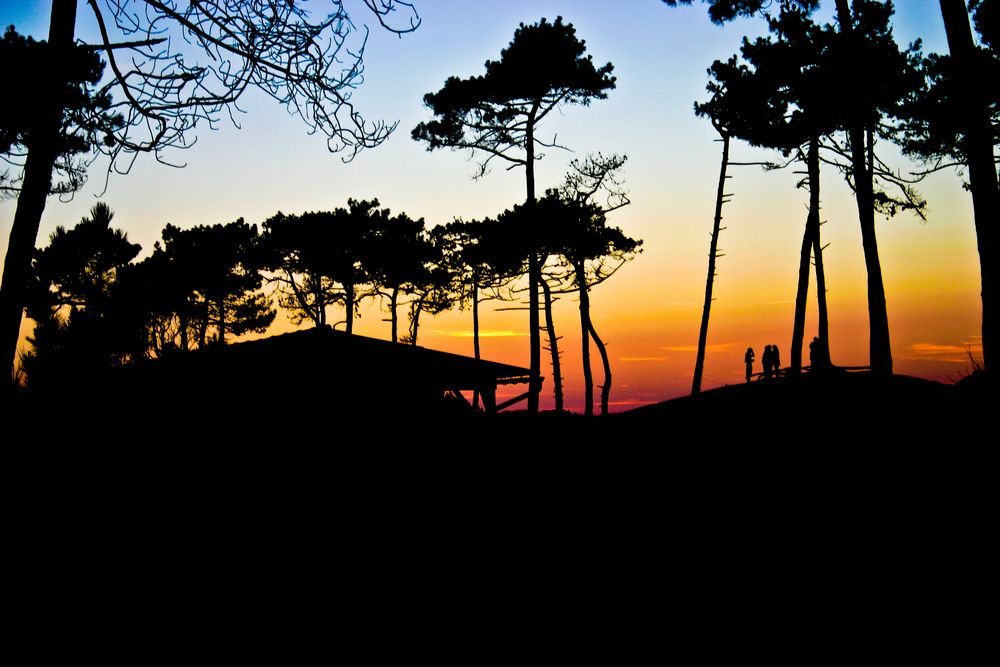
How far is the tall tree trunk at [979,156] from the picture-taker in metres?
8.42

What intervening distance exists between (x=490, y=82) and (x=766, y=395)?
1543 centimetres

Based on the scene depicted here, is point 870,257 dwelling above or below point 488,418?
above

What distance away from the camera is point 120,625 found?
507 centimetres

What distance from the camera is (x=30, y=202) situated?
270 inches

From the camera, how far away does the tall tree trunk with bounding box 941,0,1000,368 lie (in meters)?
8.42

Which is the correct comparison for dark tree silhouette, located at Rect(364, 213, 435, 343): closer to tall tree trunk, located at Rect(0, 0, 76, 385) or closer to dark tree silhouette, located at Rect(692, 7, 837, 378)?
dark tree silhouette, located at Rect(692, 7, 837, 378)

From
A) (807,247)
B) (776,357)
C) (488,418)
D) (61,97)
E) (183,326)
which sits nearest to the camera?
(61,97)

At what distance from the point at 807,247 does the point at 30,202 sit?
20.0 metres

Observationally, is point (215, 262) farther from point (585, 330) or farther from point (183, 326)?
point (585, 330)

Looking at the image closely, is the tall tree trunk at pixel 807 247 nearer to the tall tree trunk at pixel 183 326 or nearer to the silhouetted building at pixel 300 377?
the silhouetted building at pixel 300 377

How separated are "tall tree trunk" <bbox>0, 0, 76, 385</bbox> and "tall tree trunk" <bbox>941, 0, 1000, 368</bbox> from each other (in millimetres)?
11817

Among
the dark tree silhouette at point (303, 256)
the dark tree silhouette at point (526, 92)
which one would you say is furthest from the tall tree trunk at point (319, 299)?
the dark tree silhouette at point (526, 92)

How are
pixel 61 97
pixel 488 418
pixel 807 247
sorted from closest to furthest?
pixel 61 97
pixel 488 418
pixel 807 247

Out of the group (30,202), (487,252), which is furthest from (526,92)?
(30,202)
